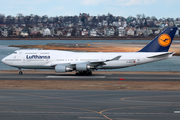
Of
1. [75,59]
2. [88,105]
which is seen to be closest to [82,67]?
[75,59]

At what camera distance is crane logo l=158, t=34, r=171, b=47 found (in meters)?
45.5

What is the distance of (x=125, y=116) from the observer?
19.2m

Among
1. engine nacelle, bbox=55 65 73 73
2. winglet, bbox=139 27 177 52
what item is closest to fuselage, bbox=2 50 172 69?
winglet, bbox=139 27 177 52

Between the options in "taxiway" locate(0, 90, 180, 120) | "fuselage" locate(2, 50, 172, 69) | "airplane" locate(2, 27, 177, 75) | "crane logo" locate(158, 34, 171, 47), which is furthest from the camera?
"crane logo" locate(158, 34, 171, 47)

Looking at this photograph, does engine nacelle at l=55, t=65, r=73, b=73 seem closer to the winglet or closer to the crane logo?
the winglet

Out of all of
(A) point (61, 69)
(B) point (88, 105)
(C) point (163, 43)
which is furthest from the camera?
(C) point (163, 43)

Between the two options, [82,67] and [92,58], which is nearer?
[82,67]

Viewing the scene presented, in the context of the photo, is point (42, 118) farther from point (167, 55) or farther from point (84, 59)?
point (167, 55)

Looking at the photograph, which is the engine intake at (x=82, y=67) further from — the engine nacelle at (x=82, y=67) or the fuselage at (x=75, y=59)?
the fuselage at (x=75, y=59)

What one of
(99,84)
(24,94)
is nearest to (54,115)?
(24,94)

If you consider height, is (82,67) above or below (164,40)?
below

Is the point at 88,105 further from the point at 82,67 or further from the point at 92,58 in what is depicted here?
the point at 92,58

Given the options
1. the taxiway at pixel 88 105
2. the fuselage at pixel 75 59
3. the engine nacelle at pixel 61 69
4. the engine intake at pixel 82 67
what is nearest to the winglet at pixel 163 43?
the fuselage at pixel 75 59

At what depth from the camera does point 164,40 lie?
45.6 metres
